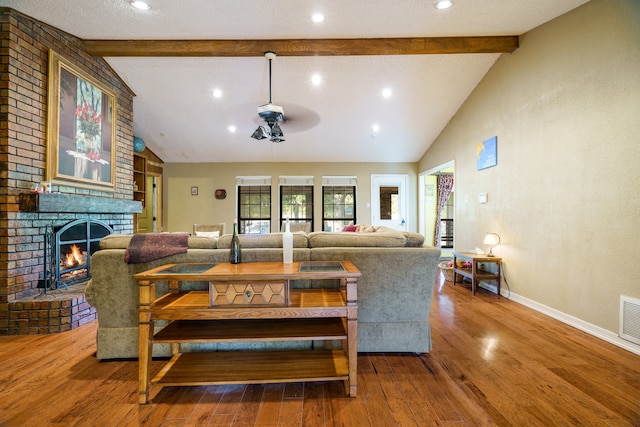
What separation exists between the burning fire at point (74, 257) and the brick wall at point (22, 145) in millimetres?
329

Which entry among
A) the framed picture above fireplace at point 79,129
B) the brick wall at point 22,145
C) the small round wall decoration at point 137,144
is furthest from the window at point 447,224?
the brick wall at point 22,145

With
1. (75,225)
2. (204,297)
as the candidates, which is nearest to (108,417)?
(204,297)

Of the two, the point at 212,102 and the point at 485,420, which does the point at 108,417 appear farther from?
the point at 212,102

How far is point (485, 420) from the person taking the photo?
145 cm

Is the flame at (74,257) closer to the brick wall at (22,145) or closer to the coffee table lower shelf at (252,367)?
the brick wall at (22,145)

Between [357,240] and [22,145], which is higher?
[22,145]

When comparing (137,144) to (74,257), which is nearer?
(74,257)

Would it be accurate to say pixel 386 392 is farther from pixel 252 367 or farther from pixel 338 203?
pixel 338 203

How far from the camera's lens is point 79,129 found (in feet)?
11.0

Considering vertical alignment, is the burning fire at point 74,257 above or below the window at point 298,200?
below

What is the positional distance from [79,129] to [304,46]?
2.77 meters

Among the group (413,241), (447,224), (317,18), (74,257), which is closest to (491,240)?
(413,241)

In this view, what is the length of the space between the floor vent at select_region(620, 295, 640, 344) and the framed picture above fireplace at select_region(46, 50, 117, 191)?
5.27 meters

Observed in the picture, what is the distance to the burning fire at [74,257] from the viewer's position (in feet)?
10.6
